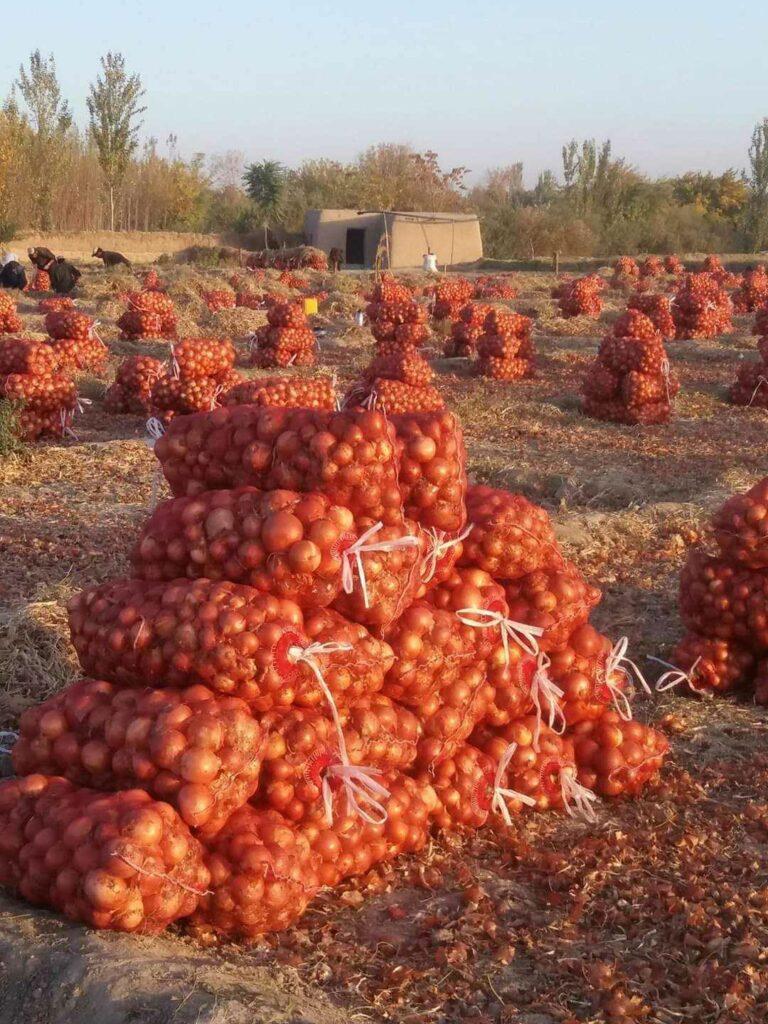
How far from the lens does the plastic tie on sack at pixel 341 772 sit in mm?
2658

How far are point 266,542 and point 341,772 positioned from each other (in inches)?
25.2

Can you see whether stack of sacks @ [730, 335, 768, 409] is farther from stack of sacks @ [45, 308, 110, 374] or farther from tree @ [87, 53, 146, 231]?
tree @ [87, 53, 146, 231]

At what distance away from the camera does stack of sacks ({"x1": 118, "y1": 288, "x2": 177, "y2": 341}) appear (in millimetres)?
16125

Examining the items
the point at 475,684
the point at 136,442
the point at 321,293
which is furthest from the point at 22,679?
the point at 321,293

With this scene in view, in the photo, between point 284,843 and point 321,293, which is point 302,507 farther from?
point 321,293

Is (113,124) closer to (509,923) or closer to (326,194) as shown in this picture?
(326,194)

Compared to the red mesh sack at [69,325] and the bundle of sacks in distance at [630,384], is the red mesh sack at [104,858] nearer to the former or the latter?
the bundle of sacks in distance at [630,384]

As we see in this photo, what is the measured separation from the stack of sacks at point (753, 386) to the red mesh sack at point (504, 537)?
34.2ft

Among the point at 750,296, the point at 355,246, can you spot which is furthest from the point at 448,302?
the point at 355,246

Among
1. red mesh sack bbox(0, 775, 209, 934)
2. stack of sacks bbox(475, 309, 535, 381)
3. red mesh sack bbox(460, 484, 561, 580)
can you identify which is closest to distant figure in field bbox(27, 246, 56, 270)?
stack of sacks bbox(475, 309, 535, 381)

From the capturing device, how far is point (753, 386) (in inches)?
509

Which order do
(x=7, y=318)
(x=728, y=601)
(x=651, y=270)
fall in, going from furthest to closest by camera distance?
1. (x=651, y=270)
2. (x=7, y=318)
3. (x=728, y=601)

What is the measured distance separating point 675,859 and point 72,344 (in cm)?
1110

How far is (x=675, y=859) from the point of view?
3.01 m
